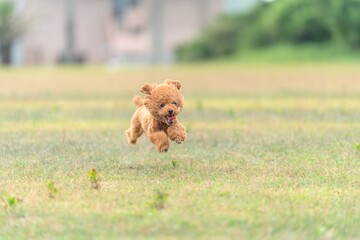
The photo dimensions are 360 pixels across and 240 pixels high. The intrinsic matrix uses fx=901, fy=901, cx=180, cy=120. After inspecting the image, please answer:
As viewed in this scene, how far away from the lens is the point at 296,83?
18.2 metres

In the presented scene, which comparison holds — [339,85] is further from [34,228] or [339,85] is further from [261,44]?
[261,44]

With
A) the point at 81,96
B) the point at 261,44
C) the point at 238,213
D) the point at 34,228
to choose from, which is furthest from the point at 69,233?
the point at 261,44

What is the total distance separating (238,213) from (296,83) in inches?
543

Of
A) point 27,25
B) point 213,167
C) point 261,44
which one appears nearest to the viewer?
point 213,167

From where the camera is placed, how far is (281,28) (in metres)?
35.9

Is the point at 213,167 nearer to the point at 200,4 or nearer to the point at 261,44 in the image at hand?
the point at 261,44

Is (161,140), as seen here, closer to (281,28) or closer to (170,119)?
(170,119)

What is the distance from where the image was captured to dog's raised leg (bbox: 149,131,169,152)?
6.13 m

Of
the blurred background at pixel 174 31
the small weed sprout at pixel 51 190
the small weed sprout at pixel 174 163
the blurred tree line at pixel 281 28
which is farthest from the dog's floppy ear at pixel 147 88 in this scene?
the blurred background at pixel 174 31

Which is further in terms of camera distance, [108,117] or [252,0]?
[252,0]

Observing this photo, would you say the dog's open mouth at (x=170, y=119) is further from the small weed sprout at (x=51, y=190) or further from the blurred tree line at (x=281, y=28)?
the blurred tree line at (x=281, y=28)

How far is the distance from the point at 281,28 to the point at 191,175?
1204 inches

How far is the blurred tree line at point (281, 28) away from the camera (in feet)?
103

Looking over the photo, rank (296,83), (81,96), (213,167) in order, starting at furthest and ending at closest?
(296,83), (81,96), (213,167)
